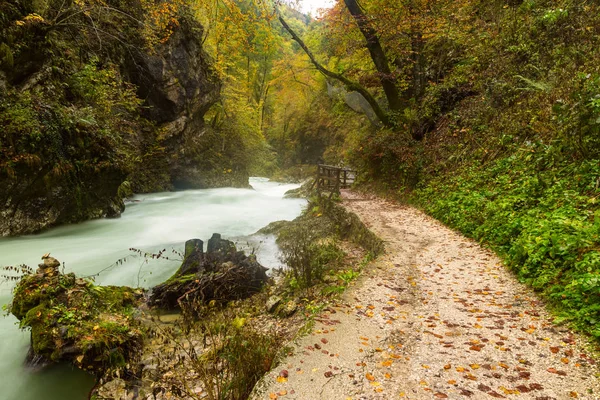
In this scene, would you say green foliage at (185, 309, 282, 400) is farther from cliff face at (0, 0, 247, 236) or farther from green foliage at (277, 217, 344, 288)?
cliff face at (0, 0, 247, 236)

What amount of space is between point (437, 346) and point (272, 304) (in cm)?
285

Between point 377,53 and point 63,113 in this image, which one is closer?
point 63,113

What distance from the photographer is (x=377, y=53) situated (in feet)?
41.3

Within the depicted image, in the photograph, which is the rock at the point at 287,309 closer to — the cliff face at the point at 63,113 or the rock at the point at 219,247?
the rock at the point at 219,247

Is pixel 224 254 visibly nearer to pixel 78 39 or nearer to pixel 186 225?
pixel 186 225

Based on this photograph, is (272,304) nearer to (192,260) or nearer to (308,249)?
(308,249)

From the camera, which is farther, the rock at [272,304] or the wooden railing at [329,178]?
the wooden railing at [329,178]

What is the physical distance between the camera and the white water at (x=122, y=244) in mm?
4285

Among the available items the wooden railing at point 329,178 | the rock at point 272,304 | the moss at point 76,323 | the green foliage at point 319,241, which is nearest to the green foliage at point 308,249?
the green foliage at point 319,241

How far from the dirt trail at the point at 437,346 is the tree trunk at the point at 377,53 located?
932cm

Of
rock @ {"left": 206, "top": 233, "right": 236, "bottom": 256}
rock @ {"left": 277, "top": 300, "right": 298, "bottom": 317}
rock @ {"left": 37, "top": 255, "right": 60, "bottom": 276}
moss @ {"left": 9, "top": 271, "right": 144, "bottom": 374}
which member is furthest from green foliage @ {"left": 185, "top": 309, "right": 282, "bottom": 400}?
rock @ {"left": 206, "top": 233, "right": 236, "bottom": 256}

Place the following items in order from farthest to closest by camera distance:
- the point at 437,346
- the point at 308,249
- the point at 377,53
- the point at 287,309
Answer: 1. the point at 377,53
2. the point at 308,249
3. the point at 287,309
4. the point at 437,346

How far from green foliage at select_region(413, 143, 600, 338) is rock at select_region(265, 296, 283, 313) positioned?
390 centimetres

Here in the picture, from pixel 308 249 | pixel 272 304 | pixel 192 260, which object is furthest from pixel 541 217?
pixel 192 260
